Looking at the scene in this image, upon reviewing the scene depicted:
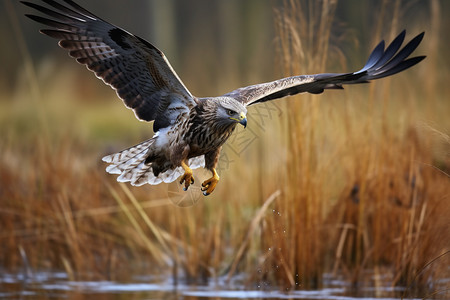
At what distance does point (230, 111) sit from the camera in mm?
6457

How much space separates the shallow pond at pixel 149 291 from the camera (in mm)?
7613

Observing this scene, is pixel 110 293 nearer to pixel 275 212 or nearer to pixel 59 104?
pixel 275 212

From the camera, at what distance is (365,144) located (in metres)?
8.05

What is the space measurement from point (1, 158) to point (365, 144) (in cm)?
426

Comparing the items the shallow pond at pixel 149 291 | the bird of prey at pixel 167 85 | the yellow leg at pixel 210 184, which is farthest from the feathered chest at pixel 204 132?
the shallow pond at pixel 149 291

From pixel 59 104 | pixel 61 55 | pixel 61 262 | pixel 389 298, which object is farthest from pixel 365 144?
pixel 61 55

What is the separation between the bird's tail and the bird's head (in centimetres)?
100

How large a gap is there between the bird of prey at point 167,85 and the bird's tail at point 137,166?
7cm

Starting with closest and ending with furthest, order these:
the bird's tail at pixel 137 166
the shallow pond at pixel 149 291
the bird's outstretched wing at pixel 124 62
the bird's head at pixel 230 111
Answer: the bird's head at pixel 230 111 < the bird's outstretched wing at pixel 124 62 < the bird's tail at pixel 137 166 < the shallow pond at pixel 149 291

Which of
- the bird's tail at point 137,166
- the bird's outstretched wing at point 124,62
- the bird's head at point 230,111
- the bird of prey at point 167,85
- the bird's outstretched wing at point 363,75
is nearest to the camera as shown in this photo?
the bird's head at point 230,111

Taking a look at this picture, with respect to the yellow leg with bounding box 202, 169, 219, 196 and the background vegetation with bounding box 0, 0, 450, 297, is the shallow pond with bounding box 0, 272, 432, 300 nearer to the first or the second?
the background vegetation with bounding box 0, 0, 450, 297

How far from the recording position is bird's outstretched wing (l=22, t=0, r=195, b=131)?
665 cm

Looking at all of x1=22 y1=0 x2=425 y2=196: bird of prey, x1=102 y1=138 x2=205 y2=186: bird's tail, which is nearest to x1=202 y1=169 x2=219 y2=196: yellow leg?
x1=22 y1=0 x2=425 y2=196: bird of prey

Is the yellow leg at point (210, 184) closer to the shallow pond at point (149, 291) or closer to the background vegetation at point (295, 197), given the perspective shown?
the background vegetation at point (295, 197)
